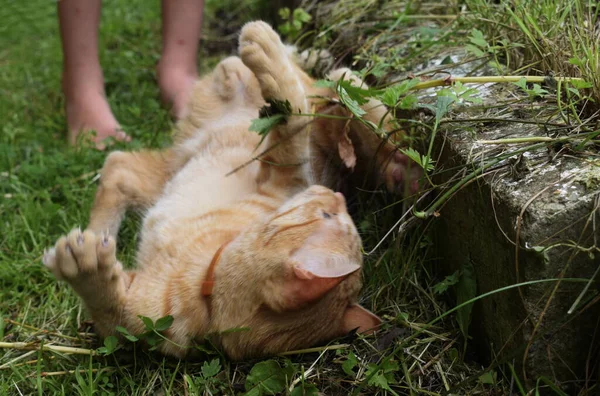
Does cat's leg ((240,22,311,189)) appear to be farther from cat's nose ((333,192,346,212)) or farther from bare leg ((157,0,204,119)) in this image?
bare leg ((157,0,204,119))

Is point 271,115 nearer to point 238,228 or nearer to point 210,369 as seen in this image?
point 238,228

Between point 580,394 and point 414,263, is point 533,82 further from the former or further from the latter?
point 580,394

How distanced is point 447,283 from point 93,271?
111 cm

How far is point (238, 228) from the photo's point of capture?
2.44m

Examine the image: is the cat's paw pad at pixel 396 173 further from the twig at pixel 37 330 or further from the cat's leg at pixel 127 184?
the twig at pixel 37 330

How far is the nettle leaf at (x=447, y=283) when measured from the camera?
2074 mm

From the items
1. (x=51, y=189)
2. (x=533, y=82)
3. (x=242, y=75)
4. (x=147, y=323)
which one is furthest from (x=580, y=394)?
(x=51, y=189)

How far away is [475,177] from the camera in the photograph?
1852 mm

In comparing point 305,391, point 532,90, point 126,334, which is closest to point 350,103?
point 532,90

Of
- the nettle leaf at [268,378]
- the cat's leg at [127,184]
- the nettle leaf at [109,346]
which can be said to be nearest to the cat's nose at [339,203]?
the nettle leaf at [268,378]

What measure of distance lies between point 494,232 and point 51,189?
2.24 metres

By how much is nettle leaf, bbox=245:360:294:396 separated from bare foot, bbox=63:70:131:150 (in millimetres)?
2001

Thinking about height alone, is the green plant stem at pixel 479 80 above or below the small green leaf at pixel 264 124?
above

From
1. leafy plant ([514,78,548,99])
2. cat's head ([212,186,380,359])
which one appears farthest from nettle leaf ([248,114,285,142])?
leafy plant ([514,78,548,99])
